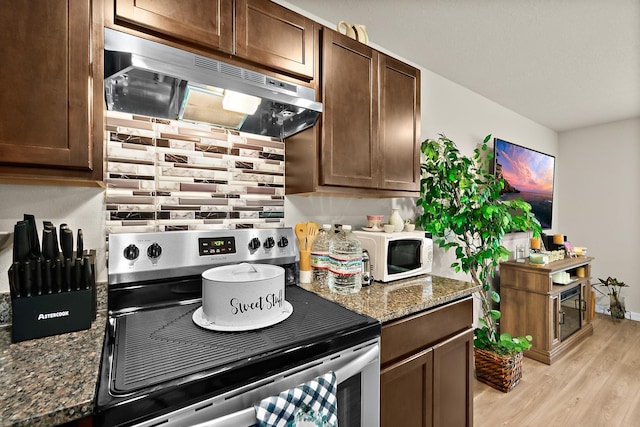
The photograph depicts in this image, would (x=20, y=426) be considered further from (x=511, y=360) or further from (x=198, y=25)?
(x=511, y=360)

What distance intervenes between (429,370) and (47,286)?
142cm

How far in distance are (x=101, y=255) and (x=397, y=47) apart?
7.21 feet

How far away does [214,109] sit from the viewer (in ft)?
4.31

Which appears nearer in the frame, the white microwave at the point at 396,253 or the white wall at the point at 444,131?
the white microwave at the point at 396,253

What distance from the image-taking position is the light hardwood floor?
1.97 m

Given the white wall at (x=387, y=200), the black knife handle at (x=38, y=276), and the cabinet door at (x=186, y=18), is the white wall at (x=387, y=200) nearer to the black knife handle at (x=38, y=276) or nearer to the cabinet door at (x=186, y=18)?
the black knife handle at (x=38, y=276)

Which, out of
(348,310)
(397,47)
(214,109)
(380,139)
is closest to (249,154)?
(214,109)

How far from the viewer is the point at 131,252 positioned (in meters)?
1.17

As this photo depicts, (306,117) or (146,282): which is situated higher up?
(306,117)

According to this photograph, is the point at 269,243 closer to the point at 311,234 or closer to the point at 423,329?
the point at 311,234

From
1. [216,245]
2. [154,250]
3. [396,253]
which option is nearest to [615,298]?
[396,253]

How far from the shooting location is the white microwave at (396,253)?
1605 millimetres

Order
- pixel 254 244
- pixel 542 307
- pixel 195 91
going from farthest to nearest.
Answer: pixel 542 307 < pixel 254 244 < pixel 195 91

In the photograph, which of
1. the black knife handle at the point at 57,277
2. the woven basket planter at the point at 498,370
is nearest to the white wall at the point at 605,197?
the woven basket planter at the point at 498,370
